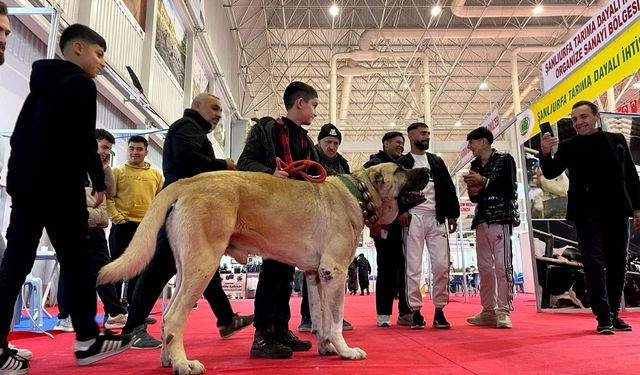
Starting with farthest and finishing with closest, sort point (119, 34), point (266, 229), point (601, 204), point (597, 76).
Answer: point (119, 34) < point (597, 76) < point (601, 204) < point (266, 229)

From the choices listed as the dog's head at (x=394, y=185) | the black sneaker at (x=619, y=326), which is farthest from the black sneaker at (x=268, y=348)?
the black sneaker at (x=619, y=326)

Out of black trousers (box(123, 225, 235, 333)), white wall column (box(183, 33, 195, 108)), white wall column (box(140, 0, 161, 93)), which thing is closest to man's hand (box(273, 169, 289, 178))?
black trousers (box(123, 225, 235, 333))

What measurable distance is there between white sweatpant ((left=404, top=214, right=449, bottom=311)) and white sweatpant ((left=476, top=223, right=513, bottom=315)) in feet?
1.38

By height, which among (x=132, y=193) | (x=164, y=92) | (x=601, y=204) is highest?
(x=164, y=92)

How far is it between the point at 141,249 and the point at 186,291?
0.30 metres

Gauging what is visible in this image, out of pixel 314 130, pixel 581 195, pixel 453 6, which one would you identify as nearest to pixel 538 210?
pixel 581 195

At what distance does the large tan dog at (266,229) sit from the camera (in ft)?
7.39

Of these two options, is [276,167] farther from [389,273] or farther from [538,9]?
[538,9]

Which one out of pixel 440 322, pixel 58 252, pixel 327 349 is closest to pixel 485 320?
pixel 440 322

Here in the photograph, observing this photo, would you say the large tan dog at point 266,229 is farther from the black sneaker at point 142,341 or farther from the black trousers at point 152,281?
the black sneaker at point 142,341

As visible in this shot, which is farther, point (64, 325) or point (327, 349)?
point (64, 325)

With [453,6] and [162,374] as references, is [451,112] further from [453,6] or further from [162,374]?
[162,374]

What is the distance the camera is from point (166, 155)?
3.34 meters

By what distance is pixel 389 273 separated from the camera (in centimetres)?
482
